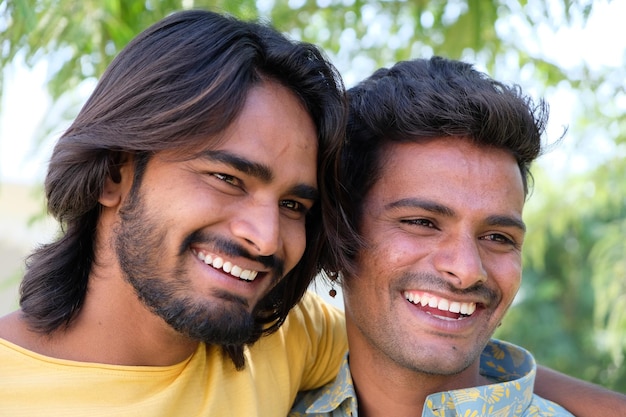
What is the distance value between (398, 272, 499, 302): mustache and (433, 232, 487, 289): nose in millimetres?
23

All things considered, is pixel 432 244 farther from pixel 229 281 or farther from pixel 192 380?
pixel 192 380

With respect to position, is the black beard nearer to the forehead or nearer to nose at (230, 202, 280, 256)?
nose at (230, 202, 280, 256)

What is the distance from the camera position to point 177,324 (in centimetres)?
236

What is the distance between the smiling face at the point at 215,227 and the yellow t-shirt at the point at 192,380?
0.20m

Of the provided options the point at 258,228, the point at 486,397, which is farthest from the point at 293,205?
the point at 486,397

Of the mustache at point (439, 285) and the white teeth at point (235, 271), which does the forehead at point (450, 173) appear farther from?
the white teeth at point (235, 271)

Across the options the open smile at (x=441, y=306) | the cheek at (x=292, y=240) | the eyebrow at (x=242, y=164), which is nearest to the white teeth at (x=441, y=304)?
the open smile at (x=441, y=306)

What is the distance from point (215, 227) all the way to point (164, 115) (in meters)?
0.36

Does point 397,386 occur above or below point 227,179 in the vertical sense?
below

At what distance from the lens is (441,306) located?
249 centimetres

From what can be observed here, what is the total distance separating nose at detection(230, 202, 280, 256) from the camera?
7.55ft

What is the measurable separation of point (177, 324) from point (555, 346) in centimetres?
1104

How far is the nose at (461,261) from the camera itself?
7.96 feet

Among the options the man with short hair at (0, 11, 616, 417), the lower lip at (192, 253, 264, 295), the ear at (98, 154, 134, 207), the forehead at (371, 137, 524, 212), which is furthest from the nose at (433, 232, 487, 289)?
the ear at (98, 154, 134, 207)
